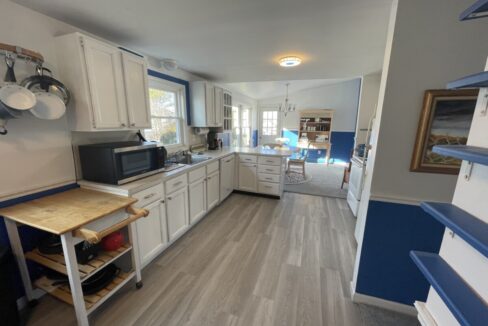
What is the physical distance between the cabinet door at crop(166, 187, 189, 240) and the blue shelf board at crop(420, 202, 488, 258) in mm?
2127

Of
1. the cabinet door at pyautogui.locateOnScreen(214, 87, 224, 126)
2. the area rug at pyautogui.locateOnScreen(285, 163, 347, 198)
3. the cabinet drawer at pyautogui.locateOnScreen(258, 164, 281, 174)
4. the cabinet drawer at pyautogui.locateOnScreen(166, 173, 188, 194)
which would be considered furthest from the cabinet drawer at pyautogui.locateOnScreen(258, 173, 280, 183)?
the cabinet drawer at pyautogui.locateOnScreen(166, 173, 188, 194)

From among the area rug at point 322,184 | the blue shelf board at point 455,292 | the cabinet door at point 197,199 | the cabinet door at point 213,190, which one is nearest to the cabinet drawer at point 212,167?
the cabinet door at point 213,190

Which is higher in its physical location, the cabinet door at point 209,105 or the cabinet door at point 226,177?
the cabinet door at point 209,105

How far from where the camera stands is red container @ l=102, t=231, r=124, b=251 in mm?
1645

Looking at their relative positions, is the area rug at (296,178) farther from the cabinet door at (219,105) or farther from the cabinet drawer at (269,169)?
the cabinet door at (219,105)

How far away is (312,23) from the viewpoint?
1.80 metres

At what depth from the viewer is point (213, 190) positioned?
3223 millimetres

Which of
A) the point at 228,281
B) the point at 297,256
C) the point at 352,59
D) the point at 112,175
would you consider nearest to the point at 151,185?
the point at 112,175

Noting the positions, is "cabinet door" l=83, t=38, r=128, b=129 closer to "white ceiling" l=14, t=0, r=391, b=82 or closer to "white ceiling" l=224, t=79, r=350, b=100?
"white ceiling" l=14, t=0, r=391, b=82

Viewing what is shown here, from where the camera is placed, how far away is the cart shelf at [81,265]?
1419mm

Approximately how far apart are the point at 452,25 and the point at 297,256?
2281 millimetres

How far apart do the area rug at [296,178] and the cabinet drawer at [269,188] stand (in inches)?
44.1

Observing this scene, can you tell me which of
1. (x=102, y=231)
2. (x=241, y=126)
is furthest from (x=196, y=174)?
(x=241, y=126)

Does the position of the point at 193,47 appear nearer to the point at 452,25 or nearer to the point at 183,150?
the point at 183,150
